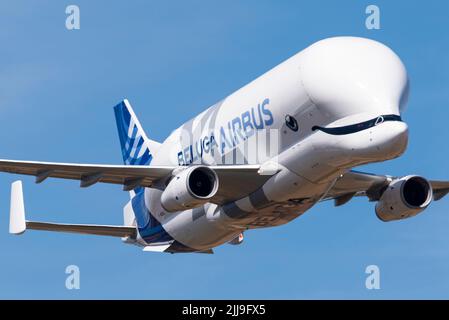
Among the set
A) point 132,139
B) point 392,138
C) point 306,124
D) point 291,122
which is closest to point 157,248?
point 132,139

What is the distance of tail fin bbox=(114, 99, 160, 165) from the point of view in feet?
197

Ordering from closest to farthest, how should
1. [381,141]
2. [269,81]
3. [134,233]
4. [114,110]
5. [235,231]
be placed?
1. [381,141]
2. [269,81]
3. [235,231]
4. [134,233]
5. [114,110]

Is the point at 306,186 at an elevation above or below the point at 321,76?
below

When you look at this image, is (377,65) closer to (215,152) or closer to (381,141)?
(381,141)

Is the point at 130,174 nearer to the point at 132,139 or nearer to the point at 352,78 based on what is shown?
the point at 352,78

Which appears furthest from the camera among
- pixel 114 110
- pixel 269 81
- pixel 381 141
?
pixel 114 110

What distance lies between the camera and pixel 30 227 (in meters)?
55.2

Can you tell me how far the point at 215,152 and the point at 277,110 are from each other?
14.2ft

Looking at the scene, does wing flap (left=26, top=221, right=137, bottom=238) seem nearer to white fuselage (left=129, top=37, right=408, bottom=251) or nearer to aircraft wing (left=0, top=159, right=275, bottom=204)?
aircraft wing (left=0, top=159, right=275, bottom=204)

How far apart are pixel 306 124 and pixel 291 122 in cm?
65

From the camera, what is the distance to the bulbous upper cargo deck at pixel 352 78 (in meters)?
47.0

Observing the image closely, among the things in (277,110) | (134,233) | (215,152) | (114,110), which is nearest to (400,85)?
(277,110)

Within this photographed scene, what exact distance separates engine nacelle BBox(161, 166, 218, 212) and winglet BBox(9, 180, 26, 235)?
25.1 ft

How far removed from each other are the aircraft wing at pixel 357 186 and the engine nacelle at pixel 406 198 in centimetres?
48
